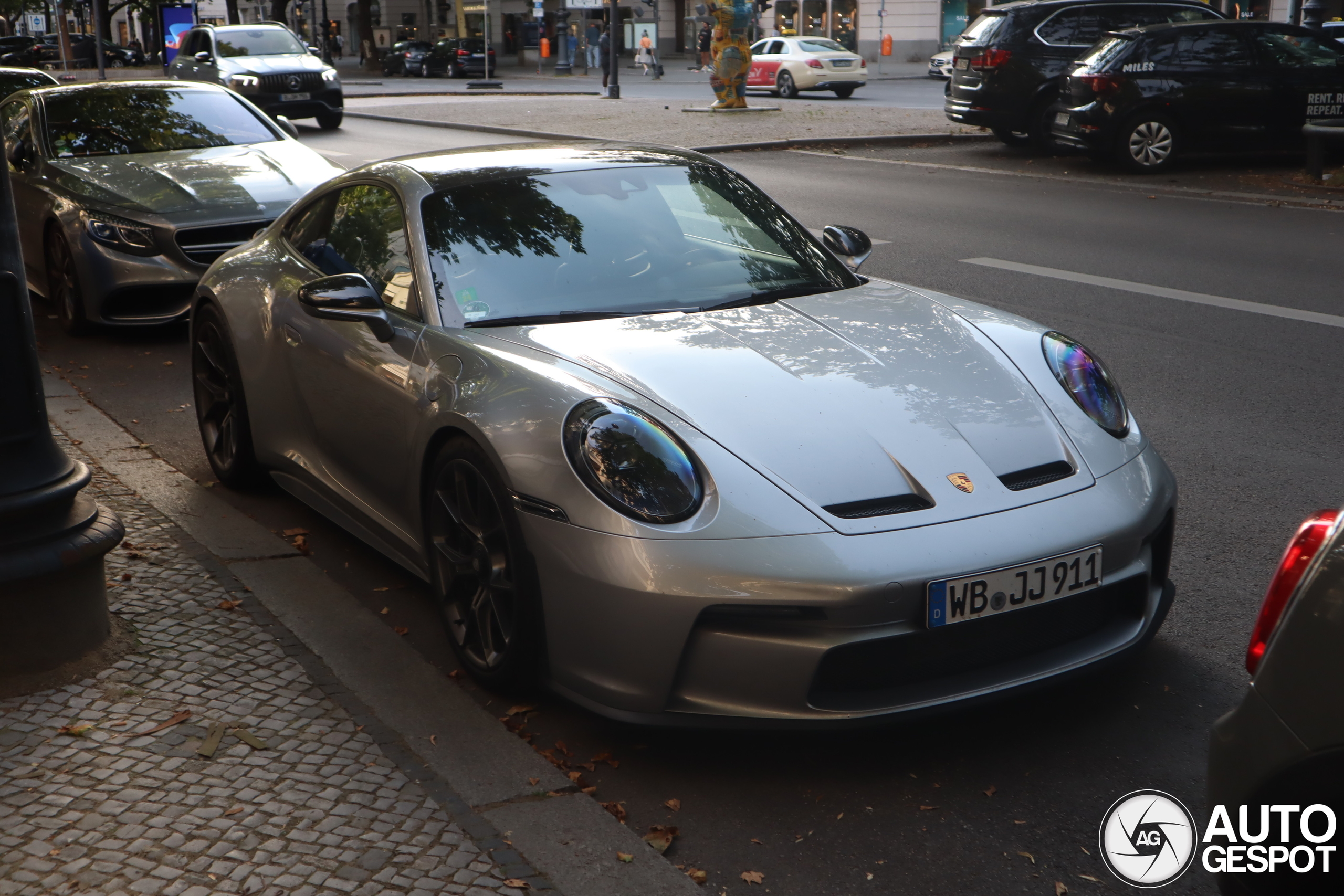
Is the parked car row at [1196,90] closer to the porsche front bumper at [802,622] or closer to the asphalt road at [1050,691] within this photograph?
the asphalt road at [1050,691]

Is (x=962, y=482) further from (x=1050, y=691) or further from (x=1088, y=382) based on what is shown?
(x=1088, y=382)

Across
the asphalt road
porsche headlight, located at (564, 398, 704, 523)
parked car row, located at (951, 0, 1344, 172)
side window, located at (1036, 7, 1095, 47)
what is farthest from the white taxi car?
porsche headlight, located at (564, 398, 704, 523)

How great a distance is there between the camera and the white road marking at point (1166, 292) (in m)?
8.16

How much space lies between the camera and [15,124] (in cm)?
952

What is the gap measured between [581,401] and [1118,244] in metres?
8.66

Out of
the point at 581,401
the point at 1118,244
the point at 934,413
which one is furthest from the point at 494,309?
the point at 1118,244

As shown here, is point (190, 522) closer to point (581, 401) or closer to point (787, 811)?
point (581, 401)

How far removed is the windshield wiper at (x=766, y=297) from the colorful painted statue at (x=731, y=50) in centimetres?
2261

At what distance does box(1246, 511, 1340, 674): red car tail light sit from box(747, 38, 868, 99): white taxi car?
107ft

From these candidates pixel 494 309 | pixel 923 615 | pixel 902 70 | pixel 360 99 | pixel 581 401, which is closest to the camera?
pixel 923 615

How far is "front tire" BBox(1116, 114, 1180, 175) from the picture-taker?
15.6m

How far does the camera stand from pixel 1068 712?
341 cm

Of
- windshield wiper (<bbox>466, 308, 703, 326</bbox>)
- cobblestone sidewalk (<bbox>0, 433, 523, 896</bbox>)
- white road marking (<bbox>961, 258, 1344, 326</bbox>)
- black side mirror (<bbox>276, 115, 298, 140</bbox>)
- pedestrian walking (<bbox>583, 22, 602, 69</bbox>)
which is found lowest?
cobblestone sidewalk (<bbox>0, 433, 523, 896</bbox>)

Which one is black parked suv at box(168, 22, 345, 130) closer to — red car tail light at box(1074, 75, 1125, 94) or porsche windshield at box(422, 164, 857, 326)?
red car tail light at box(1074, 75, 1125, 94)
